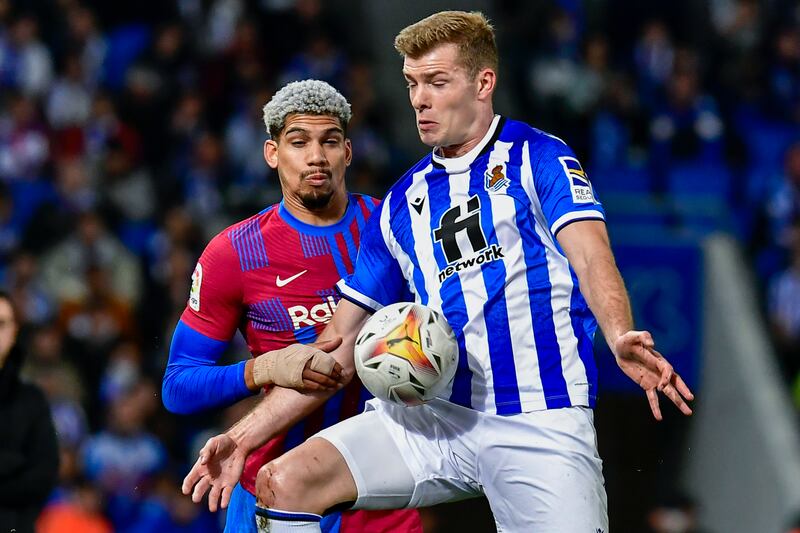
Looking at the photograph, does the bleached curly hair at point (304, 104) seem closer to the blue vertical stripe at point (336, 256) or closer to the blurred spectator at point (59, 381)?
the blue vertical stripe at point (336, 256)

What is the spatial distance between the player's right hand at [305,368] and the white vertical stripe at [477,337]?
1.68 feet

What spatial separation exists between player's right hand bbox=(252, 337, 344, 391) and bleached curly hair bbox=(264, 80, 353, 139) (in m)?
0.95

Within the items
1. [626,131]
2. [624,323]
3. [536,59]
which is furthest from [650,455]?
[624,323]

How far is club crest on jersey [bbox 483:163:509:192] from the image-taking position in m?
4.91

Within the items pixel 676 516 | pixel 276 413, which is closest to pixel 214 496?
pixel 276 413

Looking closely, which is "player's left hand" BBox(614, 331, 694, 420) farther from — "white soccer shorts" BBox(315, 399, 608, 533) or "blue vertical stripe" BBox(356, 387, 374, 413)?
"blue vertical stripe" BBox(356, 387, 374, 413)

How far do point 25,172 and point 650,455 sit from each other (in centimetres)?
582

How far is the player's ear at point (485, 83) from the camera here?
5051mm

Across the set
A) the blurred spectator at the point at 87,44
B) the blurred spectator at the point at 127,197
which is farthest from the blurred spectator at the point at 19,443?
the blurred spectator at the point at 87,44

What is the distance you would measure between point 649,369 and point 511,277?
2.61 feet

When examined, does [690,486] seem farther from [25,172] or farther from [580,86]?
[25,172]

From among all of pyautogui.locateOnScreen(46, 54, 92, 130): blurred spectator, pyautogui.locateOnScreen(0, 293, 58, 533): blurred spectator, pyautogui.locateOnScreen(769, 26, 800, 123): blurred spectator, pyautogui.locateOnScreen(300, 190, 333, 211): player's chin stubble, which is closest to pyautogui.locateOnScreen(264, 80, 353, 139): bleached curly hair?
pyautogui.locateOnScreen(300, 190, 333, 211): player's chin stubble

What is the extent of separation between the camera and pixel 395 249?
203 inches

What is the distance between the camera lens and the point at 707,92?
13367 mm
